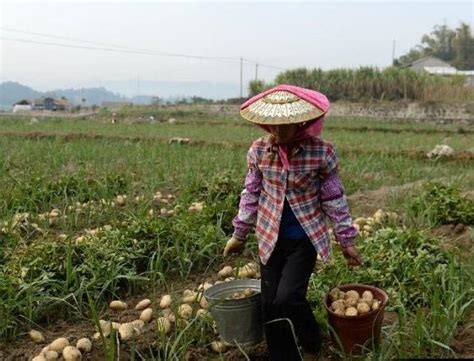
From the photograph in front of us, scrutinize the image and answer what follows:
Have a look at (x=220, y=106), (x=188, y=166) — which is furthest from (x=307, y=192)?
(x=220, y=106)

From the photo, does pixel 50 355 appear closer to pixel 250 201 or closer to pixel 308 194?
pixel 250 201

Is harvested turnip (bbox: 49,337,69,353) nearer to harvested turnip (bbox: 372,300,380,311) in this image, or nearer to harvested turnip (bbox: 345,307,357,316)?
harvested turnip (bbox: 345,307,357,316)

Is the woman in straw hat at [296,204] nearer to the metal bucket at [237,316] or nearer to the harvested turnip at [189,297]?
the metal bucket at [237,316]

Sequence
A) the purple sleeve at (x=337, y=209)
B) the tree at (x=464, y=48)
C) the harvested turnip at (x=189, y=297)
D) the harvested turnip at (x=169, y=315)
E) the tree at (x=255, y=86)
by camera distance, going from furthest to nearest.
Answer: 1. the tree at (x=464, y=48)
2. the tree at (x=255, y=86)
3. the harvested turnip at (x=189, y=297)
4. the harvested turnip at (x=169, y=315)
5. the purple sleeve at (x=337, y=209)

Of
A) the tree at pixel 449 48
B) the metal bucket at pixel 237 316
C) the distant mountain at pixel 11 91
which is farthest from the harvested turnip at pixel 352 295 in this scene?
the distant mountain at pixel 11 91

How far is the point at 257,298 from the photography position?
2.60 meters

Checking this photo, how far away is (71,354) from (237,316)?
76 cm

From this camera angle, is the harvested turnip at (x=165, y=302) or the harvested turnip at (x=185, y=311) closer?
the harvested turnip at (x=185, y=311)

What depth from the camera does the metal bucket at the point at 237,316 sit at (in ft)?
8.16

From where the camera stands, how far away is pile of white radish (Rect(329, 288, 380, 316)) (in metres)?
2.38

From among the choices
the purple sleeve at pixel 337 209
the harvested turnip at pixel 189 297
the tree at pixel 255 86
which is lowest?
the harvested turnip at pixel 189 297

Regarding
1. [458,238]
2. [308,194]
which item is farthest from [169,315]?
[458,238]

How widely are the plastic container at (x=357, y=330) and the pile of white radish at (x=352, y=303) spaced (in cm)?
3

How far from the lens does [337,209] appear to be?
245cm
